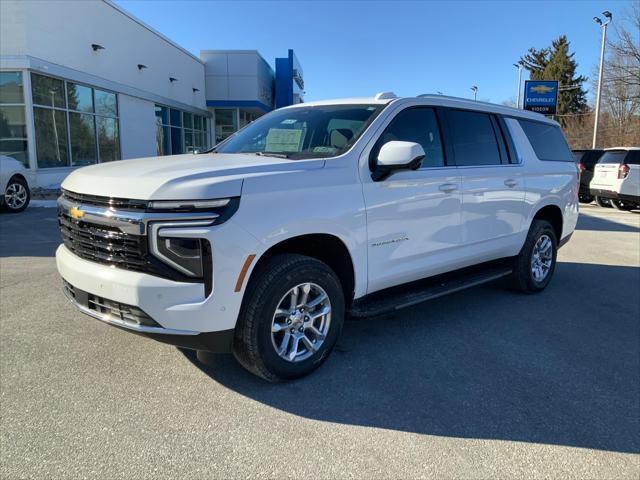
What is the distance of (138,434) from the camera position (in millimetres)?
2863

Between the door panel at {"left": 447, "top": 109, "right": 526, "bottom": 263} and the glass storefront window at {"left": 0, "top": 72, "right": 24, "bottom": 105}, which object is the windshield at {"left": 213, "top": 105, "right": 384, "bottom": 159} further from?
the glass storefront window at {"left": 0, "top": 72, "right": 24, "bottom": 105}

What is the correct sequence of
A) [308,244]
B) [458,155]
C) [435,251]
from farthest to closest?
[458,155] → [435,251] → [308,244]

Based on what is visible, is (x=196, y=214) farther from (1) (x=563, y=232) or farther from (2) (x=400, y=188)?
(1) (x=563, y=232)

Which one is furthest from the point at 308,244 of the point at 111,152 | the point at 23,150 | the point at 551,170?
the point at 111,152

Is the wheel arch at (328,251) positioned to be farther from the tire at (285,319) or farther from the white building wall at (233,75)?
the white building wall at (233,75)

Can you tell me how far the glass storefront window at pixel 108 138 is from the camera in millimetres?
19844

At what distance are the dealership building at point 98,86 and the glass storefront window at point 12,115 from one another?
3 cm

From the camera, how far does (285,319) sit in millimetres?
3445

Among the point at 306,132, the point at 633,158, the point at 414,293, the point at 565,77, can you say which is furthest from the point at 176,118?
the point at 565,77

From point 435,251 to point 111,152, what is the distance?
19.2 metres

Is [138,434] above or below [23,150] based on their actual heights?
below

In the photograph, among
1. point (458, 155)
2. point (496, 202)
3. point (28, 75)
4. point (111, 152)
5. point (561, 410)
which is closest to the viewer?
point (561, 410)

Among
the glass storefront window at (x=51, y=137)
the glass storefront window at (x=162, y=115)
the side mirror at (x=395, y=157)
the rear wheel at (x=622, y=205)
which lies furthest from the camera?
the glass storefront window at (x=162, y=115)

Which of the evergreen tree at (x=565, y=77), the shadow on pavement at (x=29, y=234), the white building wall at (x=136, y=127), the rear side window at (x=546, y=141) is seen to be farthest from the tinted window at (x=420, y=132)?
the evergreen tree at (x=565, y=77)
